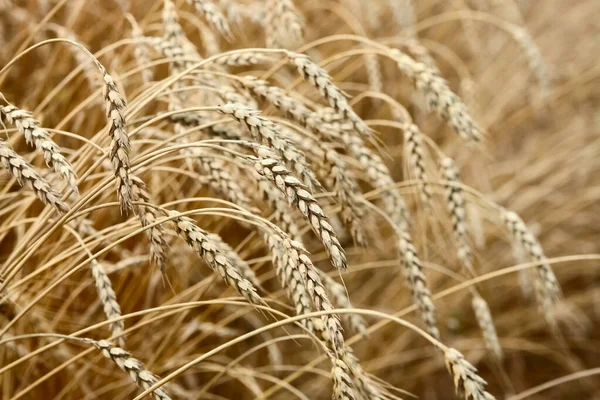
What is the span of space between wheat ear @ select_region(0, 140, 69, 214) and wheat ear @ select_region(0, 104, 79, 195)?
0.09 feet

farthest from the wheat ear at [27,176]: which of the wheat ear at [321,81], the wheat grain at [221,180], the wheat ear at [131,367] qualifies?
the wheat ear at [321,81]

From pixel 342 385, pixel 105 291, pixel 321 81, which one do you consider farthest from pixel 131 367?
pixel 321 81

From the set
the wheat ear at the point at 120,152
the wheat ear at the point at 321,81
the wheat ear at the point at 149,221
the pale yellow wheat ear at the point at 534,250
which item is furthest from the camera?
the pale yellow wheat ear at the point at 534,250

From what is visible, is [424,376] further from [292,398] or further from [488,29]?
[488,29]

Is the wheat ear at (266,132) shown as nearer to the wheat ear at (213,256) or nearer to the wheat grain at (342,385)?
the wheat ear at (213,256)

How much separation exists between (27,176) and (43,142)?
53 mm

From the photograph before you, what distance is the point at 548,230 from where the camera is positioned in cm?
281

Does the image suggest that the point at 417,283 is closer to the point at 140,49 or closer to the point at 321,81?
the point at 321,81

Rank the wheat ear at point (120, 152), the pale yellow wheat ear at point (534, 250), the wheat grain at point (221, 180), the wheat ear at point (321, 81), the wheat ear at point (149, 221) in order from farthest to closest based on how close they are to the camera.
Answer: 1. the pale yellow wheat ear at point (534, 250)
2. the wheat grain at point (221, 180)
3. the wheat ear at point (321, 81)
4. the wheat ear at point (149, 221)
5. the wheat ear at point (120, 152)

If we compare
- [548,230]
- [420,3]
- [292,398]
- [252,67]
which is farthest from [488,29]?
[292,398]

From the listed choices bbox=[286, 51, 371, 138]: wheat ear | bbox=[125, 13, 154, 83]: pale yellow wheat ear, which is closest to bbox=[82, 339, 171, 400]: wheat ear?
bbox=[286, 51, 371, 138]: wheat ear

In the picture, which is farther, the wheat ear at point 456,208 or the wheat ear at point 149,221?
the wheat ear at point 456,208

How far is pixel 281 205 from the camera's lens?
130 cm

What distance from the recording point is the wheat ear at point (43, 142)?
37.0 inches
